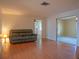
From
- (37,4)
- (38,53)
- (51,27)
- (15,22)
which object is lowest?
(38,53)

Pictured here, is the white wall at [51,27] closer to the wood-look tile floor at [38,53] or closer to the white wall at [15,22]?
the white wall at [15,22]

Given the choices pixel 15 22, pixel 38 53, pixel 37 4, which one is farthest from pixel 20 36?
pixel 38 53

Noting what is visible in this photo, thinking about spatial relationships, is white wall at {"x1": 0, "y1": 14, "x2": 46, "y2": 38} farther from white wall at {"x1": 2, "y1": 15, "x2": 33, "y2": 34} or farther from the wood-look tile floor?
the wood-look tile floor

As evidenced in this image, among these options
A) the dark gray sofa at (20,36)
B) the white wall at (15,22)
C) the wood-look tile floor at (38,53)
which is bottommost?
the wood-look tile floor at (38,53)

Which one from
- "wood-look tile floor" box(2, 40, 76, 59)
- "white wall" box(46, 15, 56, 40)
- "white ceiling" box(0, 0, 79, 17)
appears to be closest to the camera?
"wood-look tile floor" box(2, 40, 76, 59)

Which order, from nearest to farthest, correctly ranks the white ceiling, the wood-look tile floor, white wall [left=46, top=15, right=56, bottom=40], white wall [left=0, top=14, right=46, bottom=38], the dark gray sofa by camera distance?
the wood-look tile floor < the white ceiling < the dark gray sofa < white wall [left=0, top=14, right=46, bottom=38] < white wall [left=46, top=15, right=56, bottom=40]

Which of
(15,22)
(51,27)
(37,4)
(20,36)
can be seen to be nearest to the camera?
(37,4)

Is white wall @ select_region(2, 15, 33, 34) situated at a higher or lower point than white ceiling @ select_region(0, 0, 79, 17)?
lower

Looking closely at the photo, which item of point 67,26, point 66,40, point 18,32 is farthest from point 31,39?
point 67,26

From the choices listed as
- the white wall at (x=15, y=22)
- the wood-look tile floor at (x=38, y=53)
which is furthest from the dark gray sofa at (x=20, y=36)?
the wood-look tile floor at (x=38, y=53)

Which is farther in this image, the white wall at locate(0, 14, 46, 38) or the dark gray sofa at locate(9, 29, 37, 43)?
the white wall at locate(0, 14, 46, 38)

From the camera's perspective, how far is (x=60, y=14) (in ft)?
24.4

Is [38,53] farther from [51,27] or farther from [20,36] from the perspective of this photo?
[51,27]

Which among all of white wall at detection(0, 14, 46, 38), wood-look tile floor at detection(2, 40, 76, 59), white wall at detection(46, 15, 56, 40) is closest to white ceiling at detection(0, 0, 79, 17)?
white wall at detection(0, 14, 46, 38)
